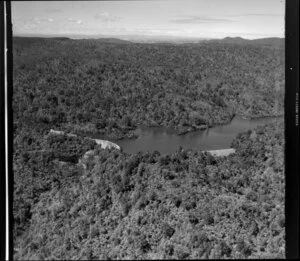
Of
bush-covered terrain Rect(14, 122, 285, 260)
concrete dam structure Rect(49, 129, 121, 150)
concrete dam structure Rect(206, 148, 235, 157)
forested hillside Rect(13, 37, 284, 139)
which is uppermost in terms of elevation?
forested hillside Rect(13, 37, 284, 139)

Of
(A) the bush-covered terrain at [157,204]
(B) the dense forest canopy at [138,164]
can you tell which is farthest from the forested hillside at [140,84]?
(A) the bush-covered terrain at [157,204]

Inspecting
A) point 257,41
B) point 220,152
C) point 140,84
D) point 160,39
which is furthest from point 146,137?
point 257,41

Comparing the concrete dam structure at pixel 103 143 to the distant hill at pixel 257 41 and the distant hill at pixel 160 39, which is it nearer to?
the distant hill at pixel 160 39

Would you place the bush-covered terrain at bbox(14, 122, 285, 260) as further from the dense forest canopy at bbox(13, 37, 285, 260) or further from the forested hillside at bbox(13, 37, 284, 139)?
the forested hillside at bbox(13, 37, 284, 139)

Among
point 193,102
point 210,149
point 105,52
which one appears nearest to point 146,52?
point 105,52

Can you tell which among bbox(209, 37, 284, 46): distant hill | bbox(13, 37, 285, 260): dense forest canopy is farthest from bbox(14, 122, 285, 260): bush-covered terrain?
bbox(209, 37, 284, 46): distant hill

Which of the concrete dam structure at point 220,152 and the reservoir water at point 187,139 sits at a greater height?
the reservoir water at point 187,139

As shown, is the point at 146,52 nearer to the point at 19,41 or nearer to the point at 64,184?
A: the point at 19,41
